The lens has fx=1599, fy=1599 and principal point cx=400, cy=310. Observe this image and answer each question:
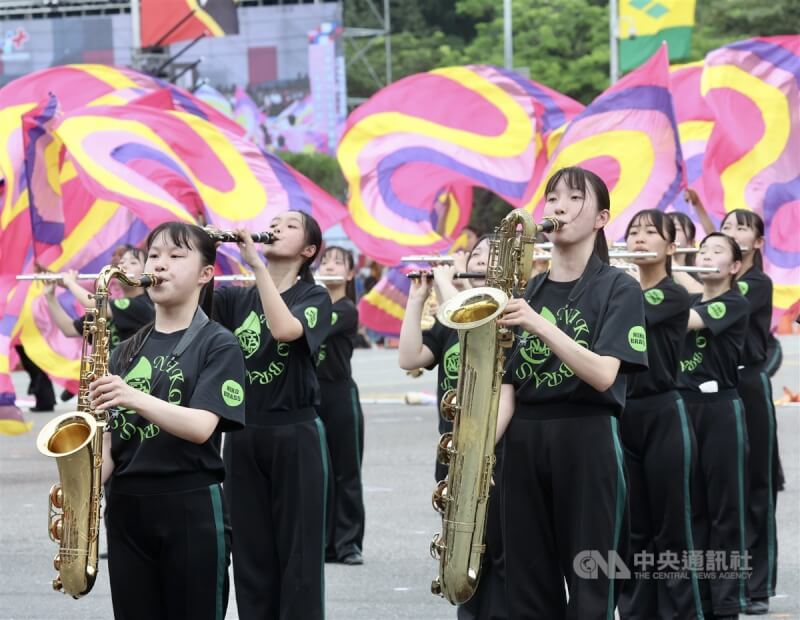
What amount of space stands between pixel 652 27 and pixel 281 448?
20248 millimetres

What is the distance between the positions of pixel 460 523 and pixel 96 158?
7064 millimetres

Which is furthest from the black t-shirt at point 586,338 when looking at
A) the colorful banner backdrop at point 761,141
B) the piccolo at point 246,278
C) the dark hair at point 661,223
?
the colorful banner backdrop at point 761,141

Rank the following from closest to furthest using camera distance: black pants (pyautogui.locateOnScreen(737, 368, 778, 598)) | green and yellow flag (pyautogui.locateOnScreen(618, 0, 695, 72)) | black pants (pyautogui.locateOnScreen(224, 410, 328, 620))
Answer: black pants (pyautogui.locateOnScreen(224, 410, 328, 620)) < black pants (pyautogui.locateOnScreen(737, 368, 778, 598)) < green and yellow flag (pyautogui.locateOnScreen(618, 0, 695, 72))

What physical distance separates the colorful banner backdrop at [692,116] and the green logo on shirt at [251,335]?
6.81 m

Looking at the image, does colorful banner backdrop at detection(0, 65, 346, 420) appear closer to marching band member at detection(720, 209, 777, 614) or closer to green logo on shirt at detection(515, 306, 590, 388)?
marching band member at detection(720, 209, 777, 614)

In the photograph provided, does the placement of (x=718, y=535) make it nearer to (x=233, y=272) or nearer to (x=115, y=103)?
(x=233, y=272)

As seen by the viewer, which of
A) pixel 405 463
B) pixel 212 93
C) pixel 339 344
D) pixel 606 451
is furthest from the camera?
pixel 212 93

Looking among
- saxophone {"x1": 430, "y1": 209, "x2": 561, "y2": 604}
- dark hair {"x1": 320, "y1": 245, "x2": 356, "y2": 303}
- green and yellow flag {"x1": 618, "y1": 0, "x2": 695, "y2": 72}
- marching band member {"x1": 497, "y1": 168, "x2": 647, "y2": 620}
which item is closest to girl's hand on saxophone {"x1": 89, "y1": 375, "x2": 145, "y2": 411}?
saxophone {"x1": 430, "y1": 209, "x2": 561, "y2": 604}

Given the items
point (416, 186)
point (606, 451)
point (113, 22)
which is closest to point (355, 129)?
point (416, 186)

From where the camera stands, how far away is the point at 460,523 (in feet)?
17.7

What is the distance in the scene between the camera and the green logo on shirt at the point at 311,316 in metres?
6.76

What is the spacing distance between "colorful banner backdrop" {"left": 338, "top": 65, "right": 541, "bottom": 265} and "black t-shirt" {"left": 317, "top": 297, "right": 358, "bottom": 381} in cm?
314

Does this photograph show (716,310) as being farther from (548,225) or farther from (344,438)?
(344,438)

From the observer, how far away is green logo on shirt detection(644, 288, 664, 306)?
7023 mm
